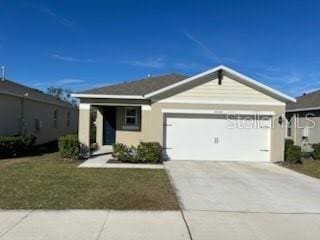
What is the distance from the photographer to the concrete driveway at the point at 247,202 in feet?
24.2

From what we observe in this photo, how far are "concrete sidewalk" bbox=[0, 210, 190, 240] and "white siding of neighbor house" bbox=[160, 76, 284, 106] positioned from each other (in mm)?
10781

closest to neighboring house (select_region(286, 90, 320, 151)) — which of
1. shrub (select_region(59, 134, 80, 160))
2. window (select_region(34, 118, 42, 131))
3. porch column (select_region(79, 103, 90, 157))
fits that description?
porch column (select_region(79, 103, 90, 157))

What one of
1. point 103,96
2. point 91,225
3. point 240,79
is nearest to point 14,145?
point 103,96

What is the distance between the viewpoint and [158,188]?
1112cm

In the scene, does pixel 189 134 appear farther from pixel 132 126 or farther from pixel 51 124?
pixel 51 124

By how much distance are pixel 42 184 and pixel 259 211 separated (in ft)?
19.0

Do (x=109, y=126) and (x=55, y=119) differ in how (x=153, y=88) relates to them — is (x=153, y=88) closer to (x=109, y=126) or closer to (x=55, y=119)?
(x=109, y=126)

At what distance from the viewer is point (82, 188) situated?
10797mm

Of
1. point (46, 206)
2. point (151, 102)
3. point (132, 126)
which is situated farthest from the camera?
point (132, 126)

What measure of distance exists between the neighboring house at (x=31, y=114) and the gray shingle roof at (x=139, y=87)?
4.41 meters

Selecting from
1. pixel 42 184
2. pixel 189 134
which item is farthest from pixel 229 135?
pixel 42 184

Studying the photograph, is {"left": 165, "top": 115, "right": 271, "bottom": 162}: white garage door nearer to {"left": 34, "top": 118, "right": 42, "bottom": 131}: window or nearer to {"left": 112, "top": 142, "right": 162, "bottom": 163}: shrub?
{"left": 112, "top": 142, "right": 162, "bottom": 163}: shrub

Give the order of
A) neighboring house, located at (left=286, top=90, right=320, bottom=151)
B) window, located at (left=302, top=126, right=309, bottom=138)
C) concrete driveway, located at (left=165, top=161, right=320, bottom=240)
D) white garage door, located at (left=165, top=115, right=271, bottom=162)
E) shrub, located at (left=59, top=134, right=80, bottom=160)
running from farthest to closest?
window, located at (left=302, top=126, right=309, bottom=138) → neighboring house, located at (left=286, top=90, right=320, bottom=151) → white garage door, located at (left=165, top=115, right=271, bottom=162) → shrub, located at (left=59, top=134, right=80, bottom=160) → concrete driveway, located at (left=165, top=161, right=320, bottom=240)

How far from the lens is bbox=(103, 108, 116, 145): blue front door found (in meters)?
23.2
